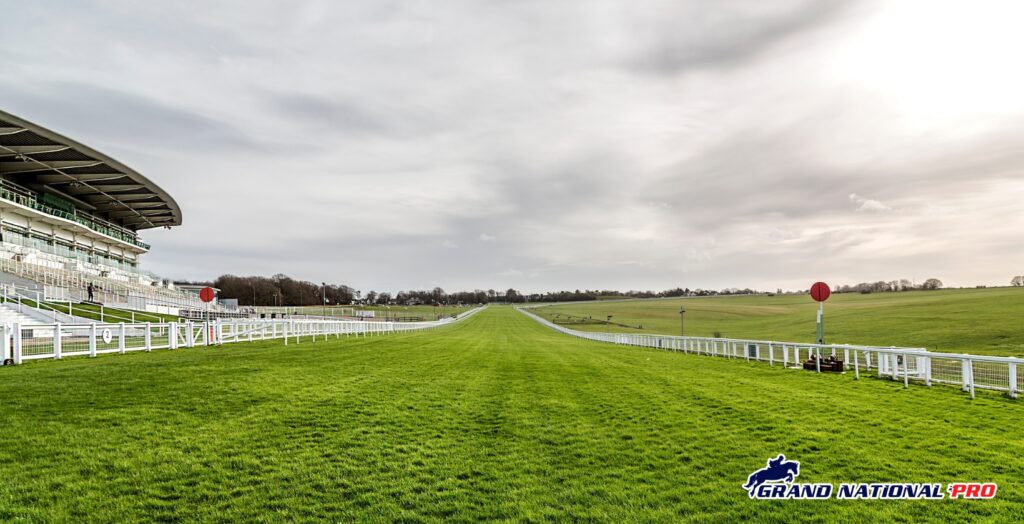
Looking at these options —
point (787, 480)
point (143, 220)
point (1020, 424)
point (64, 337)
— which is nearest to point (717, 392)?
→ point (1020, 424)

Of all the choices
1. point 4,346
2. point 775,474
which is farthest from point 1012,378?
point 4,346

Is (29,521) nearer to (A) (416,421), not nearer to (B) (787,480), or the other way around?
(A) (416,421)

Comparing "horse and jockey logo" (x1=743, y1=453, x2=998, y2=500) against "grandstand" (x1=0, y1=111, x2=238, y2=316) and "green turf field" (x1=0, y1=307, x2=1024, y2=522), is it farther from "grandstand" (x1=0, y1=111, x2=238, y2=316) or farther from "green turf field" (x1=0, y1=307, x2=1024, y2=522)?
Result: "grandstand" (x1=0, y1=111, x2=238, y2=316)

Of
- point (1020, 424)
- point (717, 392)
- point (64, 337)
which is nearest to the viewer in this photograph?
point (1020, 424)

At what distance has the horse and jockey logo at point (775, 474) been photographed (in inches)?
251

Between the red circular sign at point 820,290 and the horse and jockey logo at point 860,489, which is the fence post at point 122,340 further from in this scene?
the red circular sign at point 820,290

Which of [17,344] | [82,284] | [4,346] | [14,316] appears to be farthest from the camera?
[82,284]

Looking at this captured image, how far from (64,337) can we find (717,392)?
2102 cm

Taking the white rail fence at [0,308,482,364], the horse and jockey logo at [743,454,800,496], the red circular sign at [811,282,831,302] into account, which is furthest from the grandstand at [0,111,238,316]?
the red circular sign at [811,282,831,302]

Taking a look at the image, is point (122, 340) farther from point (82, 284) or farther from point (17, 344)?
point (82, 284)

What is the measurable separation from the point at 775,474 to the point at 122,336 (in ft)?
70.1

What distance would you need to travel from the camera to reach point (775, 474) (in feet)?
21.8

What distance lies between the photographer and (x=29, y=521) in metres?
5.01

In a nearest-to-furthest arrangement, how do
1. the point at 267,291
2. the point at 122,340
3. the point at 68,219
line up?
the point at 122,340 → the point at 68,219 → the point at 267,291
